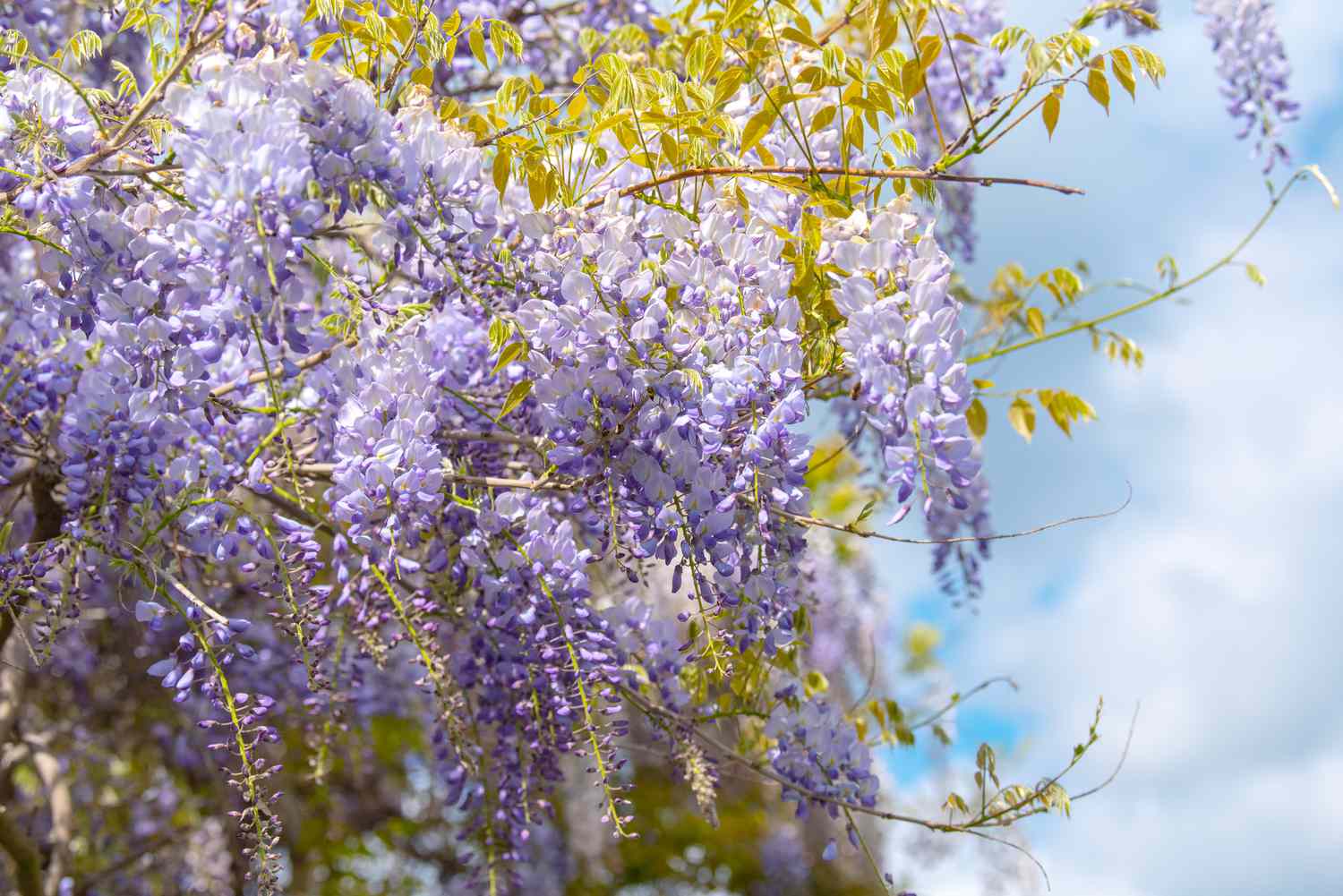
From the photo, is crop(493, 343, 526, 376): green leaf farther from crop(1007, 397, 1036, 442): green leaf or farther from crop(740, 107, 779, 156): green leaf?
crop(1007, 397, 1036, 442): green leaf

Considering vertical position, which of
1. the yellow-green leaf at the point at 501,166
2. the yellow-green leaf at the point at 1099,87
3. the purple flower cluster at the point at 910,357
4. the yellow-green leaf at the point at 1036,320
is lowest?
the purple flower cluster at the point at 910,357

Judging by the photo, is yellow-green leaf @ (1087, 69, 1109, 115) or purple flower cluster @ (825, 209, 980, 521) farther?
yellow-green leaf @ (1087, 69, 1109, 115)

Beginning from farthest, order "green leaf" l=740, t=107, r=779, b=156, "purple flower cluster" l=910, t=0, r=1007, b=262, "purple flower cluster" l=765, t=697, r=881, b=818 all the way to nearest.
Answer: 1. "purple flower cluster" l=910, t=0, r=1007, b=262
2. "purple flower cluster" l=765, t=697, r=881, b=818
3. "green leaf" l=740, t=107, r=779, b=156

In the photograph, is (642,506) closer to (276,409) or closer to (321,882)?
(276,409)

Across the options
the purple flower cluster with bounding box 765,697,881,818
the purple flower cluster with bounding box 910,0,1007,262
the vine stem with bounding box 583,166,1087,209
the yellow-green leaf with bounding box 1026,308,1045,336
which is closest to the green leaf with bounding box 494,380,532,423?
the vine stem with bounding box 583,166,1087,209

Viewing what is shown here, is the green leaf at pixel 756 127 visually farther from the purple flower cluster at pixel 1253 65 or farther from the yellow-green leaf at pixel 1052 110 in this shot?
the purple flower cluster at pixel 1253 65

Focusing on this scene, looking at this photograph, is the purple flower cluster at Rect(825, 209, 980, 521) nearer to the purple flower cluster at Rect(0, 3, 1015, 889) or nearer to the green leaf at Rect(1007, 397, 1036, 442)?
the purple flower cluster at Rect(0, 3, 1015, 889)

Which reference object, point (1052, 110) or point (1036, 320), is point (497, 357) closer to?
point (1052, 110)

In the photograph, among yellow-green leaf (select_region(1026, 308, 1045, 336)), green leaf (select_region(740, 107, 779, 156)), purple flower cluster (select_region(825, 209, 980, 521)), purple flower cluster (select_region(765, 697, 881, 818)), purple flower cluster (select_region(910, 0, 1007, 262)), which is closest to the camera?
purple flower cluster (select_region(825, 209, 980, 521))

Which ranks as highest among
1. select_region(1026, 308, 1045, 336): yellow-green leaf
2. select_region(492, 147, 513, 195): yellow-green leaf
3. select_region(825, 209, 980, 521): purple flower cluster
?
select_region(1026, 308, 1045, 336): yellow-green leaf

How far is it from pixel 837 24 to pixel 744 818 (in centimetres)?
709

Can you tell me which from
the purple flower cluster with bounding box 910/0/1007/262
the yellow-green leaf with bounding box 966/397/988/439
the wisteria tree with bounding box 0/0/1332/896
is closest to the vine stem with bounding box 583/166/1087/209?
the wisteria tree with bounding box 0/0/1332/896

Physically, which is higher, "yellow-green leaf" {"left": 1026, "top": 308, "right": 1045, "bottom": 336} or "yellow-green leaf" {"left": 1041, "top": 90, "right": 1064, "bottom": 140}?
"yellow-green leaf" {"left": 1026, "top": 308, "right": 1045, "bottom": 336}

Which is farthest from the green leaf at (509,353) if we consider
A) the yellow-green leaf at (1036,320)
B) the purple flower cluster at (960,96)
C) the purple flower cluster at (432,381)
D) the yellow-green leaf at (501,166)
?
the purple flower cluster at (960,96)
